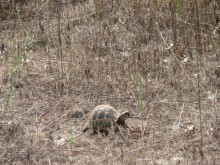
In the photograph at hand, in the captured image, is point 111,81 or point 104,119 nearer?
point 104,119

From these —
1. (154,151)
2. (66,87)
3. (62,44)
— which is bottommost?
(154,151)

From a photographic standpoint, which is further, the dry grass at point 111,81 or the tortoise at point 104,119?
the tortoise at point 104,119

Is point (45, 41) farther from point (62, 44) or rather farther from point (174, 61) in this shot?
point (174, 61)

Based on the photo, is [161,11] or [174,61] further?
[161,11]

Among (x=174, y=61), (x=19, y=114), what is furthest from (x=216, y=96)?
(x=19, y=114)

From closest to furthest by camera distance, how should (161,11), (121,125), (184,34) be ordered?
1. (121,125)
2. (184,34)
3. (161,11)

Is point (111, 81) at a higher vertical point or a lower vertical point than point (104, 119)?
higher

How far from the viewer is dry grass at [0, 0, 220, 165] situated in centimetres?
338

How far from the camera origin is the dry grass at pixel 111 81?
3385 millimetres

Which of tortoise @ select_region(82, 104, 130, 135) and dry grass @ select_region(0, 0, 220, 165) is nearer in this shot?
dry grass @ select_region(0, 0, 220, 165)

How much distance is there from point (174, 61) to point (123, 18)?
117 centimetres

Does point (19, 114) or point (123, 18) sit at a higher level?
point (123, 18)

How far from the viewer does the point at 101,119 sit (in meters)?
3.55

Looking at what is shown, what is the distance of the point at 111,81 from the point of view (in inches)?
170
